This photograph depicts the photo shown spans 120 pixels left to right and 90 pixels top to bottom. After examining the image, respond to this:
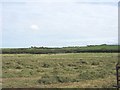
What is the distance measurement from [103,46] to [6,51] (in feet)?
86.3

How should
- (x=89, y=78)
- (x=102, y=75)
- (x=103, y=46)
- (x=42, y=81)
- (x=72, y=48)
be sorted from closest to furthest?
(x=42, y=81)
(x=89, y=78)
(x=102, y=75)
(x=103, y=46)
(x=72, y=48)

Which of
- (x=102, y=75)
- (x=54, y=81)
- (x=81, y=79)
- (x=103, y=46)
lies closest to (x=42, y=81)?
(x=54, y=81)

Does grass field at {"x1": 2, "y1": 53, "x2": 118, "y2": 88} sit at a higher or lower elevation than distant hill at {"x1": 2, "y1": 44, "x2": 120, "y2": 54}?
lower

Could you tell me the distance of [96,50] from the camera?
9762 cm

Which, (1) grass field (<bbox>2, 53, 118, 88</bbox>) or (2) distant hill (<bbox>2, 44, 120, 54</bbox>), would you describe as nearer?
(1) grass field (<bbox>2, 53, 118, 88</bbox>)

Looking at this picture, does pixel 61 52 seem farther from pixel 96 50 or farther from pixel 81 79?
pixel 81 79

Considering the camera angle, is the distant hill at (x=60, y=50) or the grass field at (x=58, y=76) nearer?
the grass field at (x=58, y=76)

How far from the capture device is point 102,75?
2819cm

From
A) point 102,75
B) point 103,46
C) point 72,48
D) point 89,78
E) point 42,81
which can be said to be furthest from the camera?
point 72,48

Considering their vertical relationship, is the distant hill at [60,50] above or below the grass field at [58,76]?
above

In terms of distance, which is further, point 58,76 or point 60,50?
point 60,50

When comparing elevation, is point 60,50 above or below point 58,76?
above

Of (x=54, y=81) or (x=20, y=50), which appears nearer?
(x=54, y=81)

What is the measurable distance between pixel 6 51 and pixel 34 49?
7640 millimetres
